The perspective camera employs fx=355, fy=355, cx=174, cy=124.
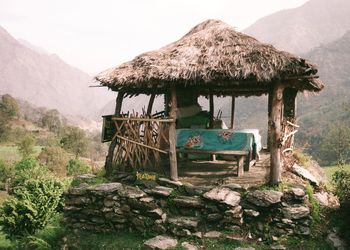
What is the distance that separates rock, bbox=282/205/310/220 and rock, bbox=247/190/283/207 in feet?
0.99

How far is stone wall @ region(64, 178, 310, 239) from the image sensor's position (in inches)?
344

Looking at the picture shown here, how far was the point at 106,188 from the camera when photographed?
9.80 m

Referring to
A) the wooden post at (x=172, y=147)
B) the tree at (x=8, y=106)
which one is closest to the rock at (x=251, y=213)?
the wooden post at (x=172, y=147)

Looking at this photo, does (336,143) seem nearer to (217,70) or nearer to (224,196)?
(217,70)

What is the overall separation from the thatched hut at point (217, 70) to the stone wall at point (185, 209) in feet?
2.49

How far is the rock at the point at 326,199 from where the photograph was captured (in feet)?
32.0

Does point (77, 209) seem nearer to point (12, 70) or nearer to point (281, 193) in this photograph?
point (281, 193)

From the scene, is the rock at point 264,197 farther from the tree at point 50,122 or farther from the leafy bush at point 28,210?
the tree at point 50,122

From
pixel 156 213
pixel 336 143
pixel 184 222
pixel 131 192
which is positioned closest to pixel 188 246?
pixel 184 222

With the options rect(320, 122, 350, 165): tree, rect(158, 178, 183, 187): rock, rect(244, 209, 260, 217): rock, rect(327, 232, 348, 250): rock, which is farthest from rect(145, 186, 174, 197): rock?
rect(320, 122, 350, 165): tree

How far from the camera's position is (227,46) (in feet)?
33.9

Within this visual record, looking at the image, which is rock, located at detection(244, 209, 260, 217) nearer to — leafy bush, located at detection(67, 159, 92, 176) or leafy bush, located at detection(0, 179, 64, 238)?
leafy bush, located at detection(0, 179, 64, 238)

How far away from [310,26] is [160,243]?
19696 cm

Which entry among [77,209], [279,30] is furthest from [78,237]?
[279,30]
